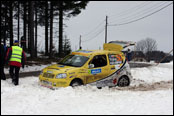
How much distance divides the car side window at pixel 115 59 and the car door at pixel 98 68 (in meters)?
0.30

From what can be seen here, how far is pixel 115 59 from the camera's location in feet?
28.8

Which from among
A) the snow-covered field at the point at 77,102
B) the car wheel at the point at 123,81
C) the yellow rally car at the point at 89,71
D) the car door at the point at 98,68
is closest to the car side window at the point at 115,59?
the yellow rally car at the point at 89,71

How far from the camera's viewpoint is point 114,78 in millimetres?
8453

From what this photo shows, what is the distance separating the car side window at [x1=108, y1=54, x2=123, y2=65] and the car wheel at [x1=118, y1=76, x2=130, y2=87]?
30.8 inches

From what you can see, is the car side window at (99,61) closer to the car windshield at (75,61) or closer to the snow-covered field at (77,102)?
the car windshield at (75,61)

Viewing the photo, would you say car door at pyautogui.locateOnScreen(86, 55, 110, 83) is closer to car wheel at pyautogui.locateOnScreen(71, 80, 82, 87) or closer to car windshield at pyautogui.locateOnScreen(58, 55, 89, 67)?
car windshield at pyautogui.locateOnScreen(58, 55, 89, 67)

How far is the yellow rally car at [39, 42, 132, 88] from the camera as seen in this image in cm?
701

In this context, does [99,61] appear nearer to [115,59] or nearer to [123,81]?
[115,59]

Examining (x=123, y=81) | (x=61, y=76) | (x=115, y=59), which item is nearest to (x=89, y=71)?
(x=61, y=76)

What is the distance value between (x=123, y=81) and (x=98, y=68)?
162 cm

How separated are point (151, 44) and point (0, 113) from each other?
2801 inches

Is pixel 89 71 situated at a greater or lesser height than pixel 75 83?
greater

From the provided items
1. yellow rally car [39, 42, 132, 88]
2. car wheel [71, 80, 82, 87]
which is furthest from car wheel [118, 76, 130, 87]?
car wheel [71, 80, 82, 87]

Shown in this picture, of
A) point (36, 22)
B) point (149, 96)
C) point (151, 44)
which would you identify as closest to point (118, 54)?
point (149, 96)
